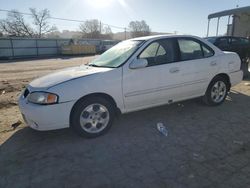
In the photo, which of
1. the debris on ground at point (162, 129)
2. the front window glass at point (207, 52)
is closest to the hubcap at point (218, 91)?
the front window glass at point (207, 52)

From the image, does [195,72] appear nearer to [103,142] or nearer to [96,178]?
[103,142]

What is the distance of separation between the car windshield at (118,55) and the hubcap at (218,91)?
7.02 feet

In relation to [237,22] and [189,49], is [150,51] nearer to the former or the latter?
[189,49]

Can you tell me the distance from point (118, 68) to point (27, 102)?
160 centimetres

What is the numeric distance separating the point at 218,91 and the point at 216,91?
67 millimetres

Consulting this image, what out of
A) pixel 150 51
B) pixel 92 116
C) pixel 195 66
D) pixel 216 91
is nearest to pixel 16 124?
pixel 92 116

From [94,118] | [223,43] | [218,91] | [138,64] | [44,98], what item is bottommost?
[94,118]

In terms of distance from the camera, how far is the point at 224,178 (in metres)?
2.74

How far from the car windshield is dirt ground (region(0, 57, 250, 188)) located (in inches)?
47.2

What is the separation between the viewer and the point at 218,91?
5332 mm

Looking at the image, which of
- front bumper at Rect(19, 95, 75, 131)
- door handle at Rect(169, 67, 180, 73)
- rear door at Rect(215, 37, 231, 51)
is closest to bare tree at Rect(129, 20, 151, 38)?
rear door at Rect(215, 37, 231, 51)

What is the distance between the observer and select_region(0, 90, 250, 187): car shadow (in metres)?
2.91

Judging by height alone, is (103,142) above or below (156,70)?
below

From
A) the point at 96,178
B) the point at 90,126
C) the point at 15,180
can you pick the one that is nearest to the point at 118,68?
the point at 90,126
